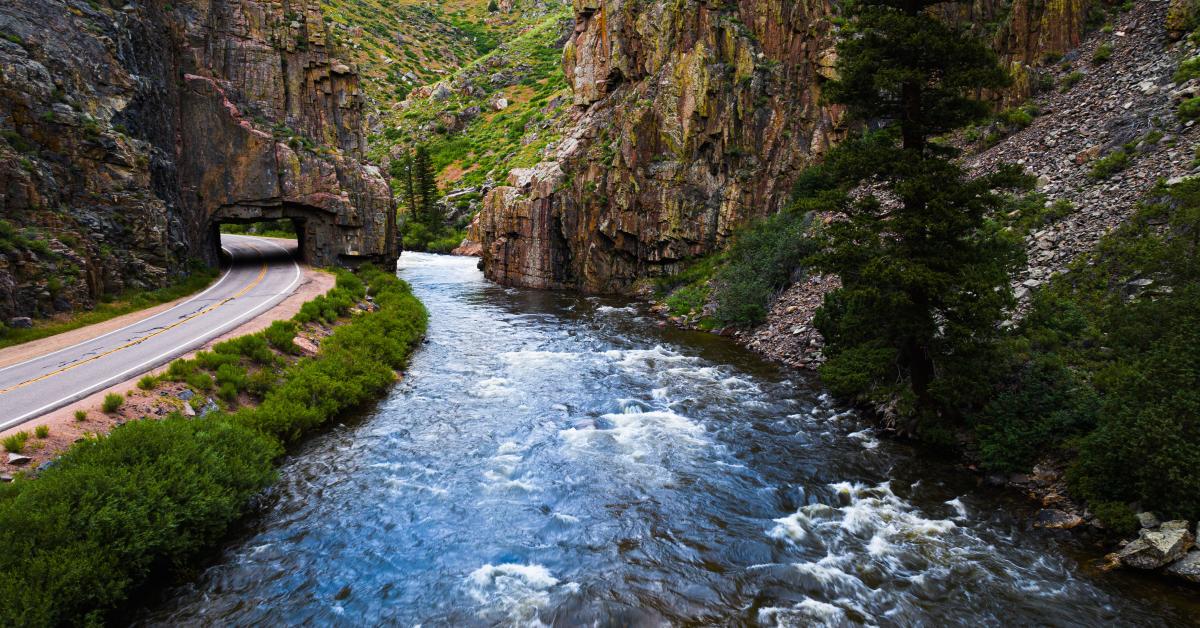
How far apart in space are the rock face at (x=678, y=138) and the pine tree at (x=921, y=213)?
23494 millimetres

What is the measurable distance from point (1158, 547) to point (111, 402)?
21005 millimetres

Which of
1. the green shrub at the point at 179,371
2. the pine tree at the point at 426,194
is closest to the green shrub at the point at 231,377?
the green shrub at the point at 179,371

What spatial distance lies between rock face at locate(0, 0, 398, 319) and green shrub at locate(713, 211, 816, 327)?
87.4 ft

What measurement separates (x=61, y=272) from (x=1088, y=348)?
3324 centimetres

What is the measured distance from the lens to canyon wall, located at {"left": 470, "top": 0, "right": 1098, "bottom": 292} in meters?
37.0

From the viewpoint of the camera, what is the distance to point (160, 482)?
10.1 m

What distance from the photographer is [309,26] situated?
4106cm

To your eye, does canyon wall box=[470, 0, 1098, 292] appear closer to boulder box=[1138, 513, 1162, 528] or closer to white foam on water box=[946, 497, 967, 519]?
white foam on water box=[946, 497, 967, 519]

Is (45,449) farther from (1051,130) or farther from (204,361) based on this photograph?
(1051,130)

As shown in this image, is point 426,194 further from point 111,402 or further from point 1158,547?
point 1158,547

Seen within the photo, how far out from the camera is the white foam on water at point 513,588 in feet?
30.6

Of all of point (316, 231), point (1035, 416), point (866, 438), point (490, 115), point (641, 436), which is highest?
point (490, 115)

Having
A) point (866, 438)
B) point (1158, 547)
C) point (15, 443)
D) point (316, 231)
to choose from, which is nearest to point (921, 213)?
point (866, 438)

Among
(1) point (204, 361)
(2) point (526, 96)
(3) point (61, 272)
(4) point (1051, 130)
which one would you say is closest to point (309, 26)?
(3) point (61, 272)
